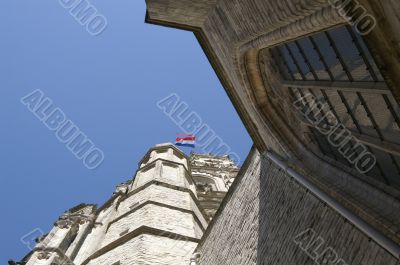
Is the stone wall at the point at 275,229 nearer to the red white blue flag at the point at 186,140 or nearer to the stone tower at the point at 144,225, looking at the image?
the stone tower at the point at 144,225

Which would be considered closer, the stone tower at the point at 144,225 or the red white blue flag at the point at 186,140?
the stone tower at the point at 144,225

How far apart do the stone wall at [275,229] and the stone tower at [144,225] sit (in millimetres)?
1062

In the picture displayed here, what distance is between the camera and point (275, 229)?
5.90 metres

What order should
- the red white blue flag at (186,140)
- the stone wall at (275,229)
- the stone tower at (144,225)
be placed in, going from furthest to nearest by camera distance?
the red white blue flag at (186,140), the stone tower at (144,225), the stone wall at (275,229)

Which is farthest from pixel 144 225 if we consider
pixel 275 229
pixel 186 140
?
pixel 186 140

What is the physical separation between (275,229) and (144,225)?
535cm

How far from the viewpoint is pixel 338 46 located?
4.45m

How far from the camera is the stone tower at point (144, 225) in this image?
962 centimetres

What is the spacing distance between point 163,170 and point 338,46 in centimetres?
1307

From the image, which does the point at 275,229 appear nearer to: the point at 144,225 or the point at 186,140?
the point at 144,225

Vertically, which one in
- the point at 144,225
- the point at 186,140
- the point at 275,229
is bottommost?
the point at 144,225

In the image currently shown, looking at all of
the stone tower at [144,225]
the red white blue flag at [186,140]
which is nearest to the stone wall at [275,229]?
the stone tower at [144,225]

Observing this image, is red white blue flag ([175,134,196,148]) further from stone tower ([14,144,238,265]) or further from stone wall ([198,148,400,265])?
stone wall ([198,148,400,265])

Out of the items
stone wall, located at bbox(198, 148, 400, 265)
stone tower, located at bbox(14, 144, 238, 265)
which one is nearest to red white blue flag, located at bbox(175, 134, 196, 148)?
stone tower, located at bbox(14, 144, 238, 265)
